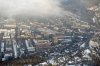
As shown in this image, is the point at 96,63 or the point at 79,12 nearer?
the point at 96,63

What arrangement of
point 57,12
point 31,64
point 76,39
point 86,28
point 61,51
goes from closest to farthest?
point 31,64 → point 61,51 → point 76,39 → point 86,28 → point 57,12

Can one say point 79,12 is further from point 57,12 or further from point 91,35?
point 91,35

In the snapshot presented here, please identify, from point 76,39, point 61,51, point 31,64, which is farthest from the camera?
point 76,39

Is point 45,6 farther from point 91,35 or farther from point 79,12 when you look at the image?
point 91,35

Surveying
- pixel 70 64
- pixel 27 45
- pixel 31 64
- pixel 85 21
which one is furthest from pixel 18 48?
pixel 85 21

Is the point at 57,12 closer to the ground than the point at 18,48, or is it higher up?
higher up

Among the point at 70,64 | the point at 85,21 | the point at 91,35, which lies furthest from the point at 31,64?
the point at 85,21
